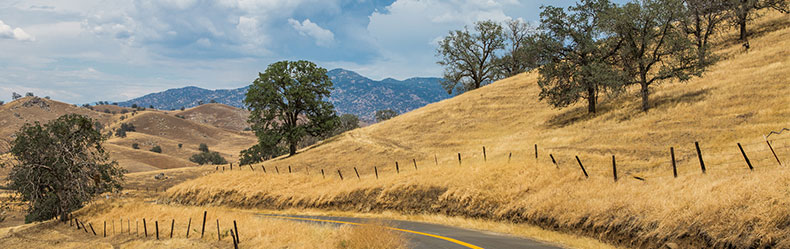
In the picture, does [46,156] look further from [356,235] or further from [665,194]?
[665,194]

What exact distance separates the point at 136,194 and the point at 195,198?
64.1 feet

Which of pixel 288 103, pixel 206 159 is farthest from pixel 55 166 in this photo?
pixel 206 159

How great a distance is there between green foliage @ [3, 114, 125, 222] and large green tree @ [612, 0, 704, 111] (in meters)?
43.5

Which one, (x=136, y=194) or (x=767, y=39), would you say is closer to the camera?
(x=767, y=39)

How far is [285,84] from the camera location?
59.9 m

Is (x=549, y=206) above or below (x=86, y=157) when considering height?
below

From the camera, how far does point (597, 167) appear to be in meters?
25.0

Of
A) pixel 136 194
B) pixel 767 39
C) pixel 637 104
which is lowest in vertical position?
pixel 136 194

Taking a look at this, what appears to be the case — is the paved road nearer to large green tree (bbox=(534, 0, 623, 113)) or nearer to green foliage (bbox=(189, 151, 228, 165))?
large green tree (bbox=(534, 0, 623, 113))

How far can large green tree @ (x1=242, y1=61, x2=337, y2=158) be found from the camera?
58.5m

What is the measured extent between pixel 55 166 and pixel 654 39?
4886cm

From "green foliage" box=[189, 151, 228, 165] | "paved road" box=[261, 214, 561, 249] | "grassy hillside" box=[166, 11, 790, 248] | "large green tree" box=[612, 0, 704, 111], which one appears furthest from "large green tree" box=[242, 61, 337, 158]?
"green foliage" box=[189, 151, 228, 165]

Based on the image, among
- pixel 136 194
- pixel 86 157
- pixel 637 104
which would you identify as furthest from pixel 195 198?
pixel 637 104

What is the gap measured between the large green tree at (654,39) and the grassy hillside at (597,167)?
7.90 ft
